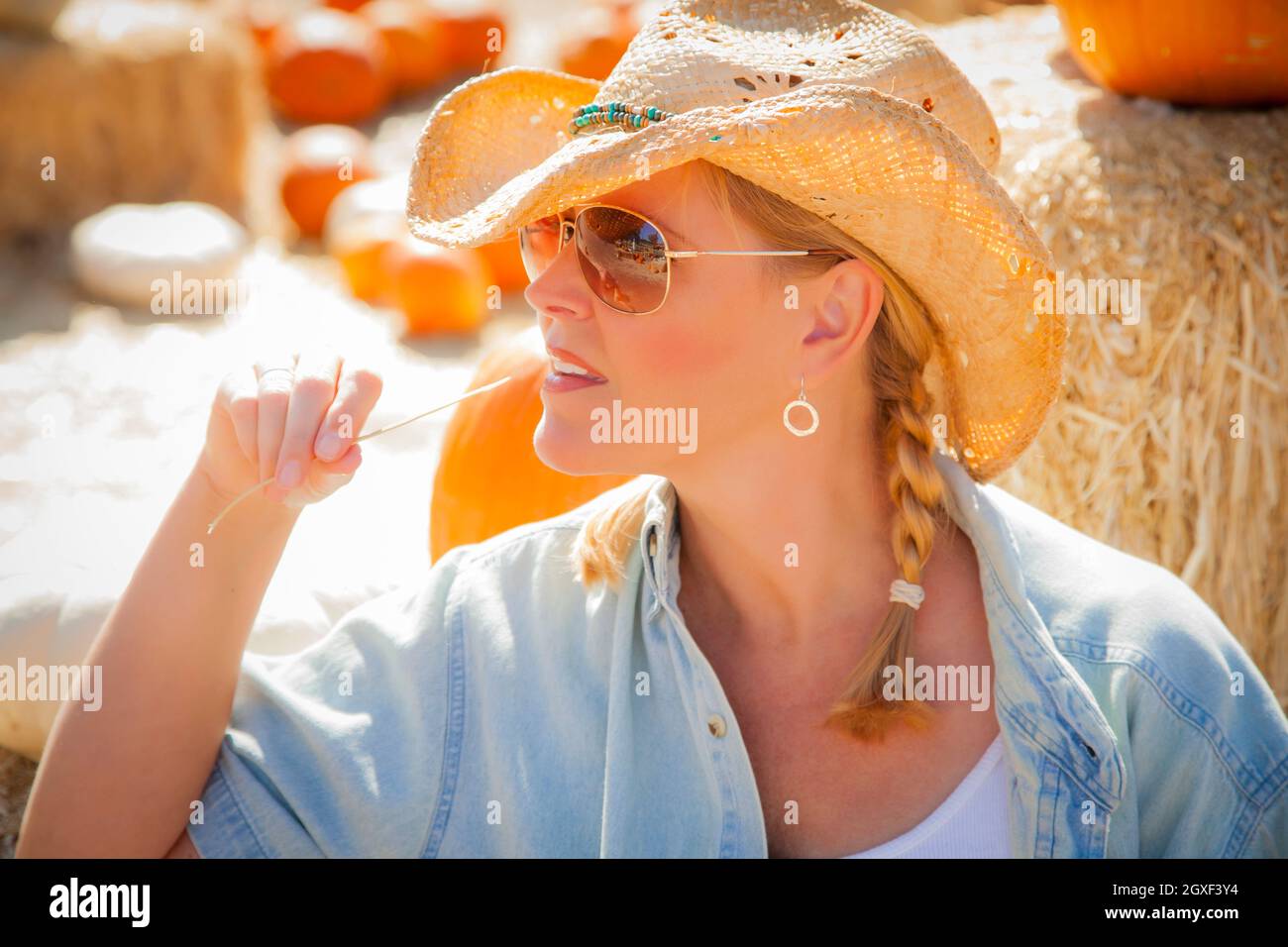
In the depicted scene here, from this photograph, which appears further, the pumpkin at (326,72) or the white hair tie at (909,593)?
the pumpkin at (326,72)

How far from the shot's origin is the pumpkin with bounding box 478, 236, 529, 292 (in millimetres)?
6289

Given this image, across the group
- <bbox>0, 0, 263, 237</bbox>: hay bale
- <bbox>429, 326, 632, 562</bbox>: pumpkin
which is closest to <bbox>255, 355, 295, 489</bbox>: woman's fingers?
<bbox>429, 326, 632, 562</bbox>: pumpkin

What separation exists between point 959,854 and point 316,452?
1.06 m

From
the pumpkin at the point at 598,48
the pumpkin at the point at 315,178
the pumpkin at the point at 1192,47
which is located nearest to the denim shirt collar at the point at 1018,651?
the pumpkin at the point at 1192,47

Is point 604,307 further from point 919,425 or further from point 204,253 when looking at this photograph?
point 204,253

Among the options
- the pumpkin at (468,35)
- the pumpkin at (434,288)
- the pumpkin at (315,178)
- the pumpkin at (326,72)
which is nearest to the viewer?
the pumpkin at (434,288)

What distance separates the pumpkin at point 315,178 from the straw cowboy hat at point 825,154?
4.89 metres

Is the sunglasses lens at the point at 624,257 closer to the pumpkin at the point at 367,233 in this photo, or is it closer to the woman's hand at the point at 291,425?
the woman's hand at the point at 291,425

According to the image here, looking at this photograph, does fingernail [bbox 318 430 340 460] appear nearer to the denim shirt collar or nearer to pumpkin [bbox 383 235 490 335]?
the denim shirt collar

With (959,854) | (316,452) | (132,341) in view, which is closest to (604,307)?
(316,452)

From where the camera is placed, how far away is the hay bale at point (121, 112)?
655 centimetres

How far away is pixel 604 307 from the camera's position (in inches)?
74.9

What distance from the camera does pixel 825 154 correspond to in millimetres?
1718

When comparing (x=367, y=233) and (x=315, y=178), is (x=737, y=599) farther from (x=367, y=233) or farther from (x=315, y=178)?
(x=315, y=178)
